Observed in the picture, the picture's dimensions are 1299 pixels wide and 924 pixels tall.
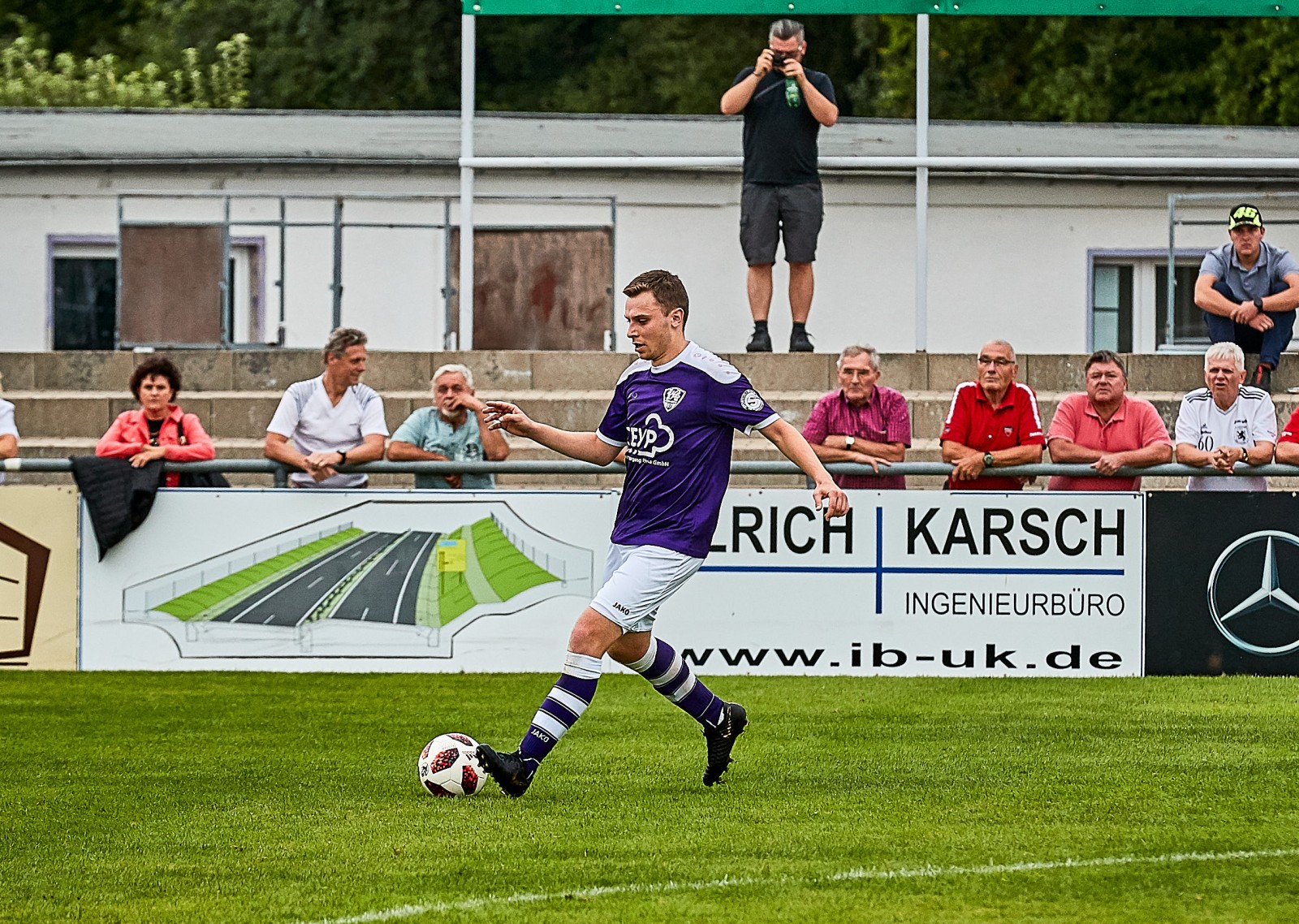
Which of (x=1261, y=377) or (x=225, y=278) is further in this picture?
(x=225, y=278)

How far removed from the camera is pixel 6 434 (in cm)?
1213

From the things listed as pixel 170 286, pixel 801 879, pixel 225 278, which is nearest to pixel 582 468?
pixel 801 879

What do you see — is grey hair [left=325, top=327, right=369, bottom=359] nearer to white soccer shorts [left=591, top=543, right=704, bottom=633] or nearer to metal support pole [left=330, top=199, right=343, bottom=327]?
white soccer shorts [left=591, top=543, right=704, bottom=633]

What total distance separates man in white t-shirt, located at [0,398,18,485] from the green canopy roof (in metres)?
4.34

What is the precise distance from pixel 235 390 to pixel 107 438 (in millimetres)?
3541

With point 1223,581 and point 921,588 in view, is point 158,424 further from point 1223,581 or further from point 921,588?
point 1223,581

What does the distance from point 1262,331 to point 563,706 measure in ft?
26.0

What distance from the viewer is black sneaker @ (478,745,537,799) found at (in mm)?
7484

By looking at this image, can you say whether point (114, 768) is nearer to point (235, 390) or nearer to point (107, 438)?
point (107, 438)

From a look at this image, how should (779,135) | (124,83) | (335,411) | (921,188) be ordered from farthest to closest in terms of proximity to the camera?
(124,83)
(921,188)
(779,135)
(335,411)

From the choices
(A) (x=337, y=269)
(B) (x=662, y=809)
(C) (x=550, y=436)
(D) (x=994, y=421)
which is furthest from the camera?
(A) (x=337, y=269)

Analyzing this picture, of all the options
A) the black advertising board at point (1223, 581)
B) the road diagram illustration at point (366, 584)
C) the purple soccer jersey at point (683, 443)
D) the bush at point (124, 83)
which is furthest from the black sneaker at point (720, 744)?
the bush at point (124, 83)

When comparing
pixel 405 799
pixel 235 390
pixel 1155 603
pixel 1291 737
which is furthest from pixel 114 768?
pixel 235 390

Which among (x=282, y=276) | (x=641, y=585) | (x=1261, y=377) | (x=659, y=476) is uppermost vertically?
(x=282, y=276)
